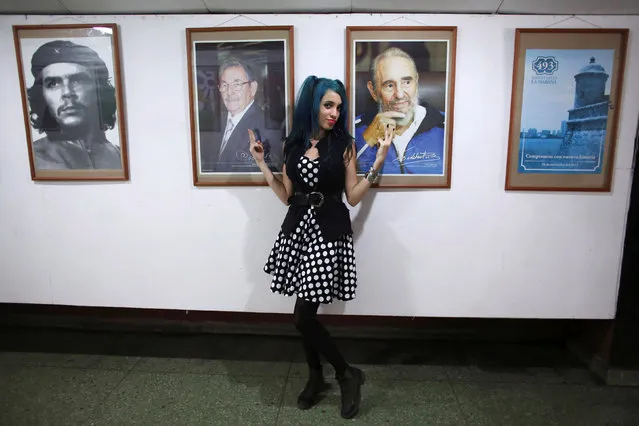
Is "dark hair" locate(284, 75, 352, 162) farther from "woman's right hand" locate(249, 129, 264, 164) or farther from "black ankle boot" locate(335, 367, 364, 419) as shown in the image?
"black ankle boot" locate(335, 367, 364, 419)

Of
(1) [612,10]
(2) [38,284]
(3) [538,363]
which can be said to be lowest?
(3) [538,363]

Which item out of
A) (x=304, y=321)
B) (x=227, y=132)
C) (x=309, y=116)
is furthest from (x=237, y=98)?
(x=304, y=321)

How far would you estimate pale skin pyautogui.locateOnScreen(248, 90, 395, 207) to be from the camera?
6.06ft

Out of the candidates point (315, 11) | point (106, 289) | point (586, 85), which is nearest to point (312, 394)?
point (106, 289)

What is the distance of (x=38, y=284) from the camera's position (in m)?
2.44

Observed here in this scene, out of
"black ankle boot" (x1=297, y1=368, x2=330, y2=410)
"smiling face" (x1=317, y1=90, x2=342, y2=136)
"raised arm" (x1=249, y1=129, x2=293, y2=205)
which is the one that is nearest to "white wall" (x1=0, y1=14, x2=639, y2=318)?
"raised arm" (x1=249, y1=129, x2=293, y2=205)

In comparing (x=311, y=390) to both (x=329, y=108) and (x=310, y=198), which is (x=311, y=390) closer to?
(x=310, y=198)

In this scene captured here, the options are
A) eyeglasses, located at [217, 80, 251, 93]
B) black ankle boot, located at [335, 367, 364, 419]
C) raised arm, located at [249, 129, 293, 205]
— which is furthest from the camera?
Result: eyeglasses, located at [217, 80, 251, 93]

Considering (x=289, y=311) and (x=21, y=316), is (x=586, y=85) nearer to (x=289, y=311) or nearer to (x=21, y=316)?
(x=289, y=311)

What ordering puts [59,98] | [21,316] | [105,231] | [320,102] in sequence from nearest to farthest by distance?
[320,102], [59,98], [105,231], [21,316]

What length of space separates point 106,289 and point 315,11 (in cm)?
220

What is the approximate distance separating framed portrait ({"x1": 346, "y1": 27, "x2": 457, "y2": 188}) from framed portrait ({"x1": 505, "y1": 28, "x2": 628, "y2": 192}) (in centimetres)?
39

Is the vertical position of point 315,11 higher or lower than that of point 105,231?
higher

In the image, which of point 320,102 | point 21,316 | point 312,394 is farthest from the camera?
point 21,316
